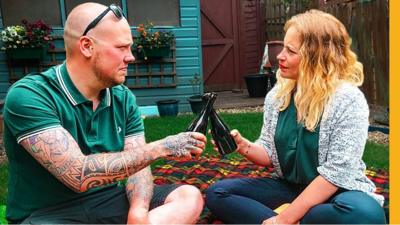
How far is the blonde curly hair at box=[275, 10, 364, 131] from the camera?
8.19ft

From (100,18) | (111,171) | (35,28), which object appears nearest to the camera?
(111,171)

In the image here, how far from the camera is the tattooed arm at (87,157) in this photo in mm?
2018

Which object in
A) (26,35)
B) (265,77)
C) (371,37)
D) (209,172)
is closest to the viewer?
(209,172)

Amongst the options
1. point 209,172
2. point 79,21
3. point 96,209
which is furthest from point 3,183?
point 79,21

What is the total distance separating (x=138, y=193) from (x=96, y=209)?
222mm

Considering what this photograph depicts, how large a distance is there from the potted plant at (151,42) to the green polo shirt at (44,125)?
603 centimetres

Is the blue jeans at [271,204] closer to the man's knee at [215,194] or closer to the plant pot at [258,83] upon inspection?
the man's knee at [215,194]

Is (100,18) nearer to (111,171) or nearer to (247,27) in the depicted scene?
(111,171)

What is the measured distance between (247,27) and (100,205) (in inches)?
397

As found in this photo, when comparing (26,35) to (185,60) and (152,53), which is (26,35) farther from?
(185,60)

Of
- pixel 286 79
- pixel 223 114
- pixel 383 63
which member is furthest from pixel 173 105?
pixel 286 79

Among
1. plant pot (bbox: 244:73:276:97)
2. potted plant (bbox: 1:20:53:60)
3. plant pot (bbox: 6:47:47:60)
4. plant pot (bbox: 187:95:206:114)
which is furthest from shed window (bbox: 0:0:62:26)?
plant pot (bbox: 244:73:276:97)

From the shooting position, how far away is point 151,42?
830 centimetres

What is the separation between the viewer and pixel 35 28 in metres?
7.79
